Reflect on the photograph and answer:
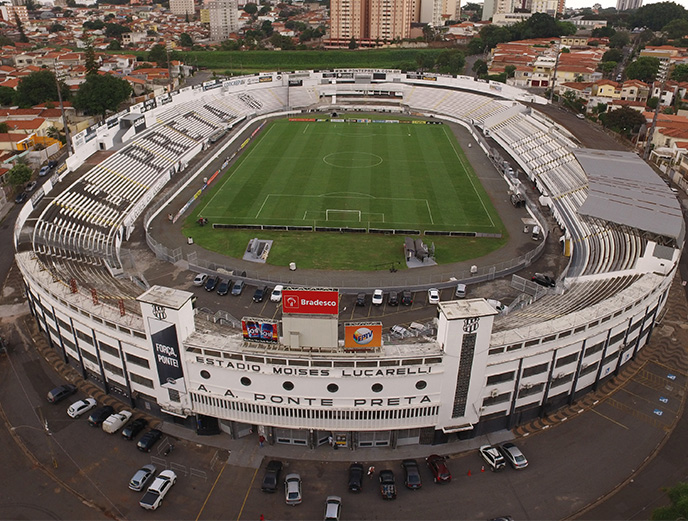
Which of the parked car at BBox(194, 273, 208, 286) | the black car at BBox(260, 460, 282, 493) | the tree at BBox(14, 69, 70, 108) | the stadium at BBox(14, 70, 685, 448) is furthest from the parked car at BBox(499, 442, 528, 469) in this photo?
the tree at BBox(14, 69, 70, 108)

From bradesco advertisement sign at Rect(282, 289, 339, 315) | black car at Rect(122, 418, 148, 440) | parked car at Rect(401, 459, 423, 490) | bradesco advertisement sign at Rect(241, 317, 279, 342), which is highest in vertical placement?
bradesco advertisement sign at Rect(282, 289, 339, 315)

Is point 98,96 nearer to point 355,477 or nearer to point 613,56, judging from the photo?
point 355,477

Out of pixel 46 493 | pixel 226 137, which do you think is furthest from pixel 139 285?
pixel 226 137

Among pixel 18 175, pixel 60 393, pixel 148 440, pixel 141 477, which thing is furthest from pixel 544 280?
pixel 18 175

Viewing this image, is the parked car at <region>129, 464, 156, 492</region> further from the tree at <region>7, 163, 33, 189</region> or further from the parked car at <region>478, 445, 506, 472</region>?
the tree at <region>7, 163, 33, 189</region>

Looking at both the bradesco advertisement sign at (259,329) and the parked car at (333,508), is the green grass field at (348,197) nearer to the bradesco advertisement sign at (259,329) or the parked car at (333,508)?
the bradesco advertisement sign at (259,329)

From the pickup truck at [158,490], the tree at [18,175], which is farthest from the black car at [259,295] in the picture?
the tree at [18,175]
